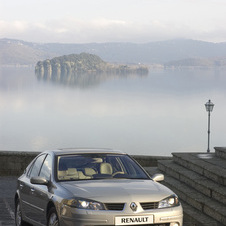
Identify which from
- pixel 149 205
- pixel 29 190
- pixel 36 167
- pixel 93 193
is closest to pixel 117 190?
pixel 93 193

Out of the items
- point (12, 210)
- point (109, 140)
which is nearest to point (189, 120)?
point (109, 140)

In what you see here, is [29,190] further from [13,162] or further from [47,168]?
[13,162]

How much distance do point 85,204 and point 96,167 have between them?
4.44 ft

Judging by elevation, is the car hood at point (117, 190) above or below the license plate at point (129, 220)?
above

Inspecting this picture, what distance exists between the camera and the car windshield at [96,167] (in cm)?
866

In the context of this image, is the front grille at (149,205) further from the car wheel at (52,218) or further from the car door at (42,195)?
the car door at (42,195)

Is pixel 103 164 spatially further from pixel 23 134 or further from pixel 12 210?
pixel 23 134

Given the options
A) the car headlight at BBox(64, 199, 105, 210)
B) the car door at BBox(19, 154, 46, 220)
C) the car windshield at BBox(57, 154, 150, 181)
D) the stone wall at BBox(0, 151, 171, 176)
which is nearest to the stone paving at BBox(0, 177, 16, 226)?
the stone wall at BBox(0, 151, 171, 176)

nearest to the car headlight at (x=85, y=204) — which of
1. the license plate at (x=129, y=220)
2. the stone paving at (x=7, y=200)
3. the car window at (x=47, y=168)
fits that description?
the license plate at (x=129, y=220)

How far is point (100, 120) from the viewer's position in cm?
17212

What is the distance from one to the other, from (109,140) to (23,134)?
21.7m

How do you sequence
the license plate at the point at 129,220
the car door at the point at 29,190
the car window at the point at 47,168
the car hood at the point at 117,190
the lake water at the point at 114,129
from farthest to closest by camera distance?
the lake water at the point at 114,129
the car door at the point at 29,190
the car window at the point at 47,168
the car hood at the point at 117,190
the license plate at the point at 129,220

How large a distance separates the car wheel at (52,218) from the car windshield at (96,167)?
507 mm

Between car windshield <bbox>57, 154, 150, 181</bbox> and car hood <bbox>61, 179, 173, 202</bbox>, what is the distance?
299 mm
